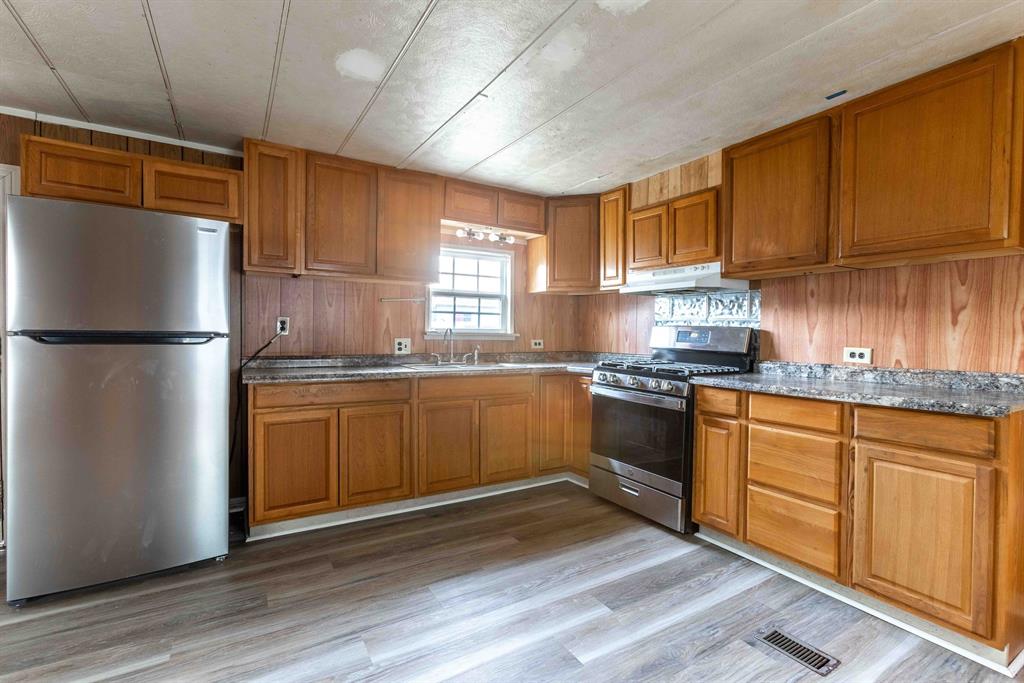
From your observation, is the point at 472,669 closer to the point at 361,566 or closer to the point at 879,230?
the point at 361,566

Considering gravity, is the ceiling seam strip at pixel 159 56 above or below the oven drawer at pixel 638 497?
above

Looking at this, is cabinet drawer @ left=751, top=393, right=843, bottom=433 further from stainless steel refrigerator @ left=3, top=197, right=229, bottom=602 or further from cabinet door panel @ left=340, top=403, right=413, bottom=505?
stainless steel refrigerator @ left=3, top=197, right=229, bottom=602

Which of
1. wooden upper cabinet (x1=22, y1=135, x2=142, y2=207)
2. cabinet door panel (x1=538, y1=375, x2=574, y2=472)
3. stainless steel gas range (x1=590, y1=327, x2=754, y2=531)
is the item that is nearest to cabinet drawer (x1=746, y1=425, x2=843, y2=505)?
stainless steel gas range (x1=590, y1=327, x2=754, y2=531)

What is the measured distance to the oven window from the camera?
275 cm

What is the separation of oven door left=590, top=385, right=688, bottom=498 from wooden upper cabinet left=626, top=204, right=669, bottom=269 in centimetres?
96

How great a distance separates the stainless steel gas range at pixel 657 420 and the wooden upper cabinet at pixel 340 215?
1841 mm

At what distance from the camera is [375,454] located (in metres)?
2.94

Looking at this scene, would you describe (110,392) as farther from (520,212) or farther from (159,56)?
(520,212)

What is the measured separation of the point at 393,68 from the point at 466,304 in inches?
84.4

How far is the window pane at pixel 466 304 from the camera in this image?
12.9ft

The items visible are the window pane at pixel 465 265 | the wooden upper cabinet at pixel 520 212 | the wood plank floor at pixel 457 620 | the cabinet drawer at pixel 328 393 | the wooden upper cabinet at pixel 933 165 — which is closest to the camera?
the wood plank floor at pixel 457 620

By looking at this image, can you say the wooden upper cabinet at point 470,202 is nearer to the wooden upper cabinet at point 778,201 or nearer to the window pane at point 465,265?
the window pane at point 465,265

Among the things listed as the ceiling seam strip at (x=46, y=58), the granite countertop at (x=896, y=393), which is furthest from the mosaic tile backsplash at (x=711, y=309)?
the ceiling seam strip at (x=46, y=58)

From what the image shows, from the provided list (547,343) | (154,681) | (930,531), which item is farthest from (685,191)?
(154,681)
